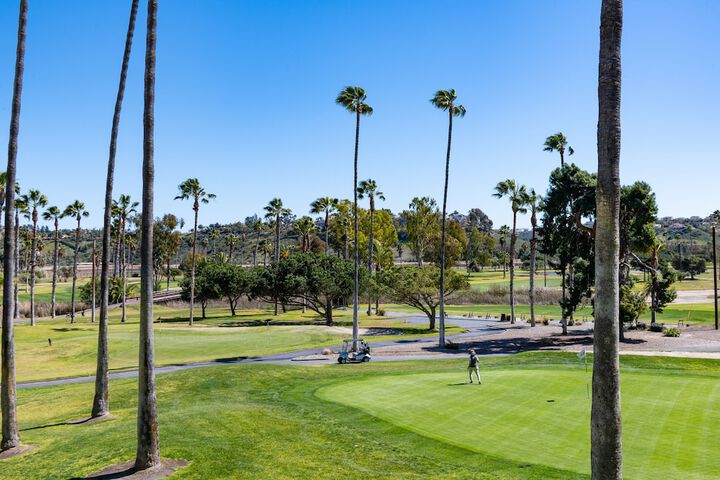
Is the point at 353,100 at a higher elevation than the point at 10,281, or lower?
higher

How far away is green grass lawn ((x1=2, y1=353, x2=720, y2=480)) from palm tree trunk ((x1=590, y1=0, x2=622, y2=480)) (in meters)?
5.86

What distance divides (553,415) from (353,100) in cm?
3740

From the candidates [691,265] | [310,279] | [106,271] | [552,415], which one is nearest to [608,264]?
[552,415]

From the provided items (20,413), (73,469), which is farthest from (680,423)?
(20,413)

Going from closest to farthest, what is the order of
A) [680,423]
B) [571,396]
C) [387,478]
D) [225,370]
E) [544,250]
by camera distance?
[387,478], [680,423], [571,396], [225,370], [544,250]

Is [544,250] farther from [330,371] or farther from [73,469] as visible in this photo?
[73,469]

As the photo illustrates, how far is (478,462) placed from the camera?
15.1m

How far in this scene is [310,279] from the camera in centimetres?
7675

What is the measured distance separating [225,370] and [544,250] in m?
37.4

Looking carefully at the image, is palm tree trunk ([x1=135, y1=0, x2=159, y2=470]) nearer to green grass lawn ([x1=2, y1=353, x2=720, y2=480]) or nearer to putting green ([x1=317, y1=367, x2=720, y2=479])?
green grass lawn ([x1=2, y1=353, x2=720, y2=480])

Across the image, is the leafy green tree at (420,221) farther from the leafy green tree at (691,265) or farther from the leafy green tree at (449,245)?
the leafy green tree at (691,265)

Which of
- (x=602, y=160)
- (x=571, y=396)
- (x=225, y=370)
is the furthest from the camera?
(x=225, y=370)

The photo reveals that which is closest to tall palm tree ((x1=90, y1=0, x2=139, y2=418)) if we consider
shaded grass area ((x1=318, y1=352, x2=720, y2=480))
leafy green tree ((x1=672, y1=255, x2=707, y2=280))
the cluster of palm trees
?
the cluster of palm trees

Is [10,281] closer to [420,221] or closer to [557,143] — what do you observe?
[557,143]
